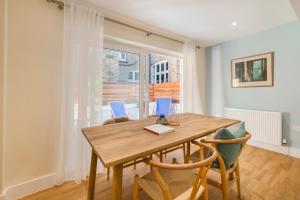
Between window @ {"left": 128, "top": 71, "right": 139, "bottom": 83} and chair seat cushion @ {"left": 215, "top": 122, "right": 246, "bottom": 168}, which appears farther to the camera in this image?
window @ {"left": 128, "top": 71, "right": 139, "bottom": 83}

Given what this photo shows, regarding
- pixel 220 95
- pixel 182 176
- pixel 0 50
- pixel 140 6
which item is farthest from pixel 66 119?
pixel 220 95

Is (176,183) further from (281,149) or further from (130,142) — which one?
(281,149)

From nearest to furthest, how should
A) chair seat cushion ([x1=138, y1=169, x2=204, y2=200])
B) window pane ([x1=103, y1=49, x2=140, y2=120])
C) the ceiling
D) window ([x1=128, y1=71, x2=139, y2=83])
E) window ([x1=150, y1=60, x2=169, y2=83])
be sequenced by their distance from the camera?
1. chair seat cushion ([x1=138, y1=169, x2=204, y2=200])
2. the ceiling
3. window pane ([x1=103, y1=49, x2=140, y2=120])
4. window ([x1=128, y1=71, x2=139, y2=83])
5. window ([x1=150, y1=60, x2=169, y2=83])

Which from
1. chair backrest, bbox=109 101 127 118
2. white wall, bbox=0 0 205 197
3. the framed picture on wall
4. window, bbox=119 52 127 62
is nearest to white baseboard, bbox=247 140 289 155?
the framed picture on wall

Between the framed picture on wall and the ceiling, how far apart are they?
0.58 meters

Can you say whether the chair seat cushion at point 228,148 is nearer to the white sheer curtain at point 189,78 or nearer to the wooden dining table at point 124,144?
the wooden dining table at point 124,144

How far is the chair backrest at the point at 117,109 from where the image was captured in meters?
2.85

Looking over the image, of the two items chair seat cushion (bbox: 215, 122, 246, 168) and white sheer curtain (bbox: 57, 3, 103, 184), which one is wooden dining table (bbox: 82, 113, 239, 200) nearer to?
chair seat cushion (bbox: 215, 122, 246, 168)

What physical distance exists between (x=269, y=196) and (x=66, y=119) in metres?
2.57

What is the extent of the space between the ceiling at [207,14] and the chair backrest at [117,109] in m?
1.49

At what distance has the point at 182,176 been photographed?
1.33 metres

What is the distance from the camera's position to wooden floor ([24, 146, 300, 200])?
1.79 m

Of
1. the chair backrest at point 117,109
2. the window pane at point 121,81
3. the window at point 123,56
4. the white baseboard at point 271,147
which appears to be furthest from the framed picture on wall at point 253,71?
the chair backrest at point 117,109

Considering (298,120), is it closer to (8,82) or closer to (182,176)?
(182,176)
